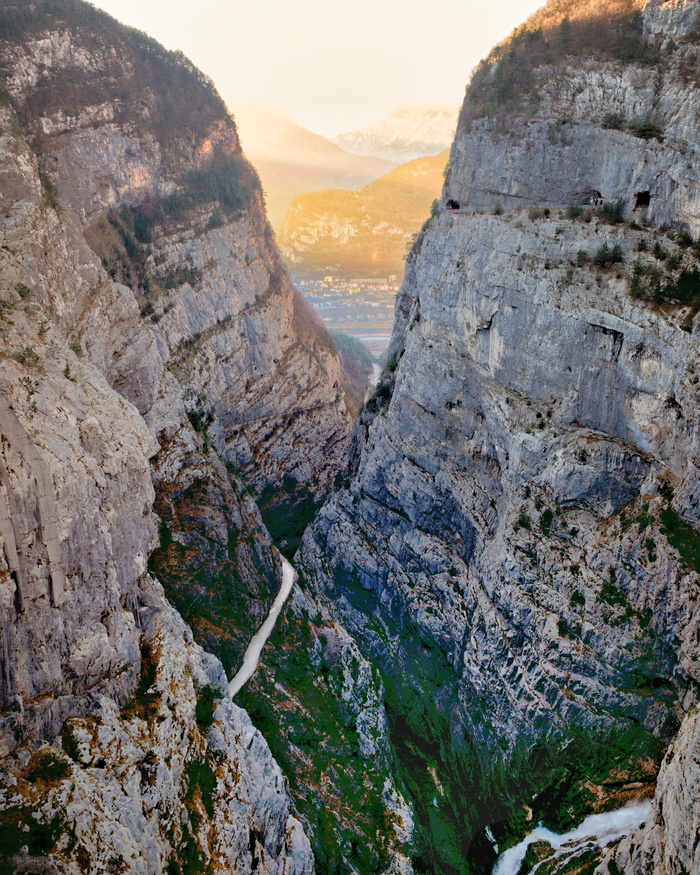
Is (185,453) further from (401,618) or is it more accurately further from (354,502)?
(401,618)

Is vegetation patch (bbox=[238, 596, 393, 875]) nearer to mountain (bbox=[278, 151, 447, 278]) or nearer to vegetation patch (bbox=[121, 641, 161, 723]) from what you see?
vegetation patch (bbox=[121, 641, 161, 723])

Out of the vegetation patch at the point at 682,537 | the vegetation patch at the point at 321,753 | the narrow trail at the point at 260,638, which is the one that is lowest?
the vegetation patch at the point at 321,753

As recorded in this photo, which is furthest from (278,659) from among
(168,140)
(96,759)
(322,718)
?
(168,140)

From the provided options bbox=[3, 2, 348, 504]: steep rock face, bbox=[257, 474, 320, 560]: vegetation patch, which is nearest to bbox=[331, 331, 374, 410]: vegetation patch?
bbox=[3, 2, 348, 504]: steep rock face

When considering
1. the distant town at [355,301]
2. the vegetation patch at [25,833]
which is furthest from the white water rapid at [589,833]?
the distant town at [355,301]

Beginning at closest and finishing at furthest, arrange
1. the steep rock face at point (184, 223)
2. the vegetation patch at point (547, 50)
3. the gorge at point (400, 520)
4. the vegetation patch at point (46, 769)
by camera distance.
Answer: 1. the vegetation patch at point (46, 769)
2. the gorge at point (400, 520)
3. the vegetation patch at point (547, 50)
4. the steep rock face at point (184, 223)

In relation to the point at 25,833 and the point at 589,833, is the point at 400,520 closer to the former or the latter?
the point at 589,833

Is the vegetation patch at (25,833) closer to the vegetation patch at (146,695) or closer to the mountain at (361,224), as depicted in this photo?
the vegetation patch at (146,695)
